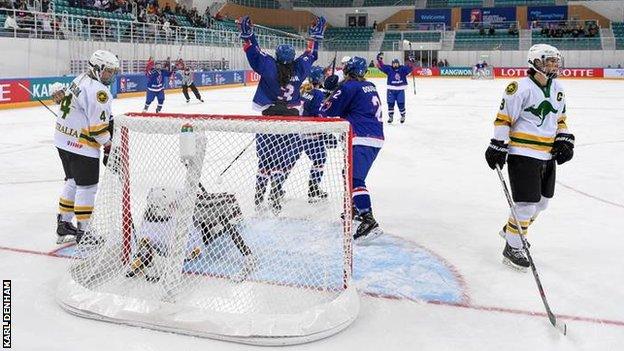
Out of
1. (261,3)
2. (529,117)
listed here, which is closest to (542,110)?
(529,117)

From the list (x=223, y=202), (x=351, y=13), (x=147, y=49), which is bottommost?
(x=223, y=202)

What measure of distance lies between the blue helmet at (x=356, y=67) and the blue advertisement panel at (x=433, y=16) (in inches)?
1379

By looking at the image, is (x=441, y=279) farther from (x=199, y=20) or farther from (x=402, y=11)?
(x=402, y=11)

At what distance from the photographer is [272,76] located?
475cm

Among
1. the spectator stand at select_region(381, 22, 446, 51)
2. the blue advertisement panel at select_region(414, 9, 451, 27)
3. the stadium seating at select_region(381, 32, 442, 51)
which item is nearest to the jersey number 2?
the spectator stand at select_region(381, 22, 446, 51)

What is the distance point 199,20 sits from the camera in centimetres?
2570

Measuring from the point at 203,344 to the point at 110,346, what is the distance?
388 millimetres

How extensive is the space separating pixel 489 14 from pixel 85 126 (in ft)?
119

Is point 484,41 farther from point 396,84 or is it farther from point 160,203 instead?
point 160,203

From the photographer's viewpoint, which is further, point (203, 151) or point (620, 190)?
point (620, 190)

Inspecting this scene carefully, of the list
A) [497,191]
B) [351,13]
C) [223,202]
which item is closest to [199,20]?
[351,13]

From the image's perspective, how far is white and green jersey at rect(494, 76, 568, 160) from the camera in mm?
3406

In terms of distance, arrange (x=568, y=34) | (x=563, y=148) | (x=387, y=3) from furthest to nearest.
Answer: (x=387, y=3) < (x=568, y=34) < (x=563, y=148)

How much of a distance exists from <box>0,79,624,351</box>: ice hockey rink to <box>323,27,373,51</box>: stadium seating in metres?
28.6
